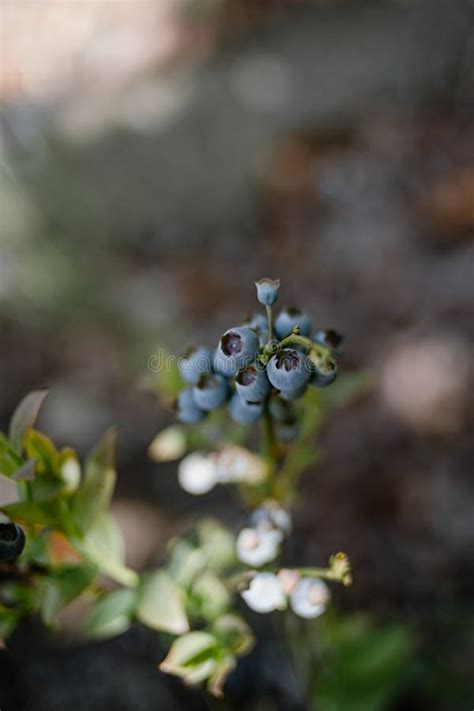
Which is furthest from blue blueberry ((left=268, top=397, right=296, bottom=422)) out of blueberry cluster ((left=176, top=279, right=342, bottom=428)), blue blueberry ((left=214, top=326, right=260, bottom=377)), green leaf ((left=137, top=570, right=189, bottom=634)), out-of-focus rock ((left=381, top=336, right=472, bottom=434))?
out-of-focus rock ((left=381, top=336, right=472, bottom=434))

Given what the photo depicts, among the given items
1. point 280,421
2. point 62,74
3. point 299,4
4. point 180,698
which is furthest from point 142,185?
point 280,421

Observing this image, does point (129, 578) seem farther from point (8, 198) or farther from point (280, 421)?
point (8, 198)

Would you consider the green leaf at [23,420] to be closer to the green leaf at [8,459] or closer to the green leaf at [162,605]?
the green leaf at [8,459]

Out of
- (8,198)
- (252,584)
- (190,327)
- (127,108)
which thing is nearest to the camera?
(252,584)

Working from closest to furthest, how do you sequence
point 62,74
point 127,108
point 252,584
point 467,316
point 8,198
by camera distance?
point 252,584, point 467,316, point 8,198, point 127,108, point 62,74

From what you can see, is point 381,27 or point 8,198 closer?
point 8,198

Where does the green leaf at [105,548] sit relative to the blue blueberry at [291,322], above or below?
below

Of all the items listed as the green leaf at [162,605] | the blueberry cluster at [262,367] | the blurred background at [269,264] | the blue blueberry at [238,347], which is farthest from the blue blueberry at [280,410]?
the blurred background at [269,264]
